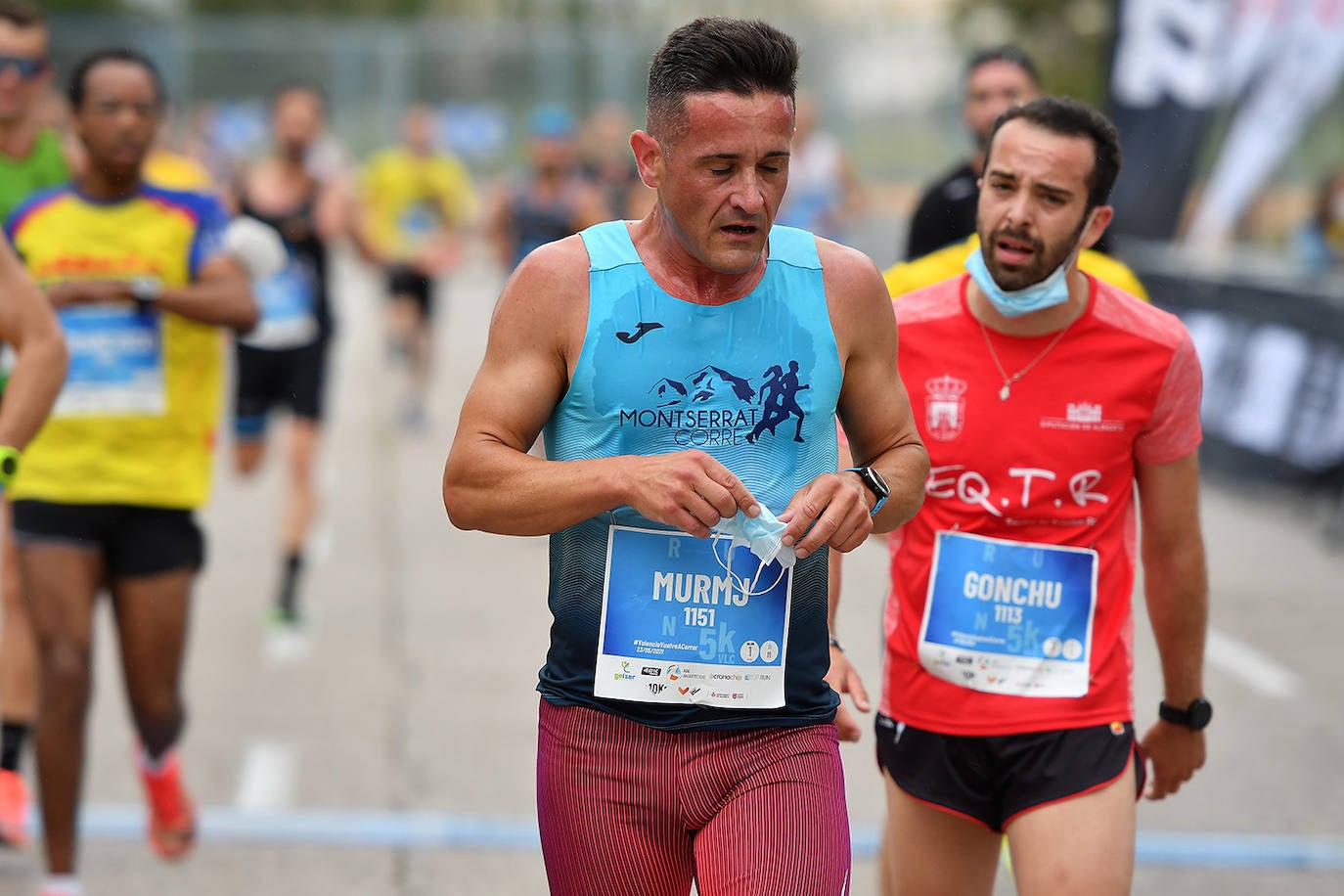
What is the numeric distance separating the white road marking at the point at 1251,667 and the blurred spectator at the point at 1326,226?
8445mm

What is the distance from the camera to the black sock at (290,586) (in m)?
8.29

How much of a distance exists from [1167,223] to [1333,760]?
7136 mm

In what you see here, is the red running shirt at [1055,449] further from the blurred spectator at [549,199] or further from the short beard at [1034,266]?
the blurred spectator at [549,199]

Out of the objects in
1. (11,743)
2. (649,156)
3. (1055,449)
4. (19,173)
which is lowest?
(11,743)

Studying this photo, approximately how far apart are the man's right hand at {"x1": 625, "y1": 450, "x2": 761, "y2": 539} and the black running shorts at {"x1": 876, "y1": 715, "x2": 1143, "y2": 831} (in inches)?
45.5

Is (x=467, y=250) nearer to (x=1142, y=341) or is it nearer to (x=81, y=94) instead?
(x=81, y=94)

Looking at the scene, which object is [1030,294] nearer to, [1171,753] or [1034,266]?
[1034,266]

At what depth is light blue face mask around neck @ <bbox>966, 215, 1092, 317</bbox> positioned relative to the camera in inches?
139

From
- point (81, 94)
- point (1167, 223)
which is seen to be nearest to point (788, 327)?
point (81, 94)

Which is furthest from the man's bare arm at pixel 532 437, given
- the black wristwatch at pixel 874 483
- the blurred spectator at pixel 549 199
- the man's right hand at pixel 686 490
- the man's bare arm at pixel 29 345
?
the blurred spectator at pixel 549 199

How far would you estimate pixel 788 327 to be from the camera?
290 centimetres

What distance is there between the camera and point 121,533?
5047 millimetres

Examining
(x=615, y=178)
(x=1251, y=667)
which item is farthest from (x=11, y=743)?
(x=615, y=178)

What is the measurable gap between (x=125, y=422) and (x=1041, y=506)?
2.77 metres
